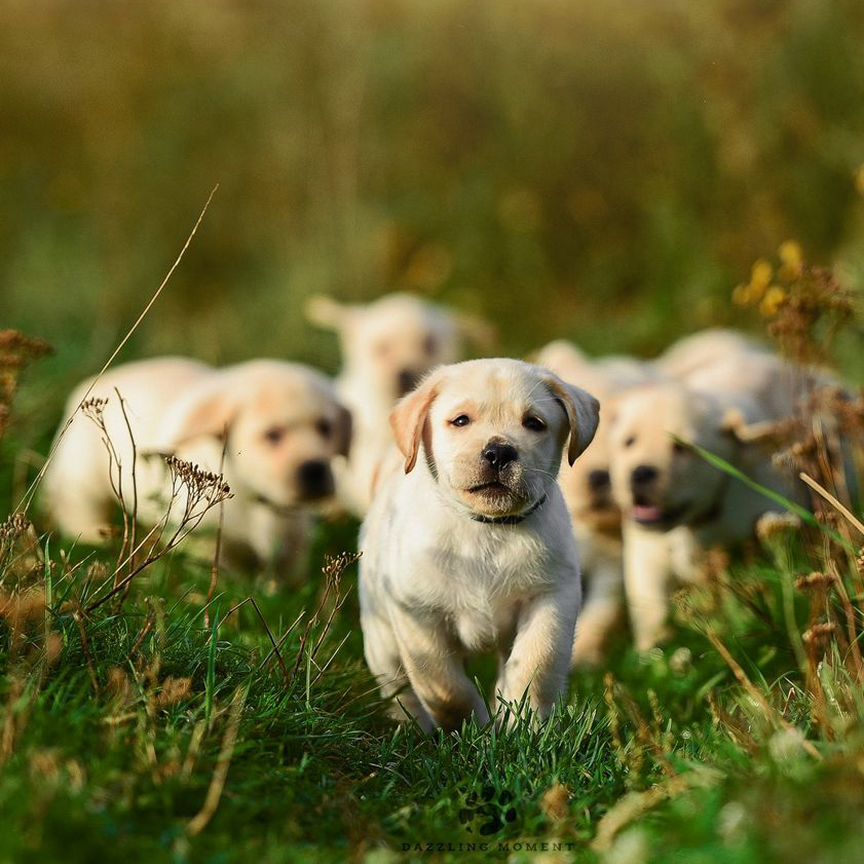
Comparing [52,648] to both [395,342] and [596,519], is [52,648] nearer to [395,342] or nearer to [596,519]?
[596,519]

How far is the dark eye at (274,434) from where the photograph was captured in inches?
264

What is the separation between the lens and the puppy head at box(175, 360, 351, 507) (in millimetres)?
6641

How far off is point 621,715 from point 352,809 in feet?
4.44

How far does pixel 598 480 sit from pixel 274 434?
5.24 ft

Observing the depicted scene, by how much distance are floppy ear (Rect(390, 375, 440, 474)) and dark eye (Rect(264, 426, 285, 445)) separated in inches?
93.2

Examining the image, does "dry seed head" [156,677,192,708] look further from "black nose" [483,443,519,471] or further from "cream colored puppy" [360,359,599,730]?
"black nose" [483,443,519,471]

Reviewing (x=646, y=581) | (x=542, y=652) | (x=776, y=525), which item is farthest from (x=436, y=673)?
(x=646, y=581)

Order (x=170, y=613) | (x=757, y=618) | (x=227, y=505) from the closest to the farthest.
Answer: (x=170, y=613) < (x=757, y=618) < (x=227, y=505)

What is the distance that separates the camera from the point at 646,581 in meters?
6.55

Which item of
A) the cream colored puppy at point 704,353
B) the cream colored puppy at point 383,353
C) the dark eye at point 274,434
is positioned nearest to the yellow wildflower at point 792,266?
the cream colored puppy at point 704,353

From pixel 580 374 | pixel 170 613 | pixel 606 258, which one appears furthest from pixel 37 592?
pixel 606 258

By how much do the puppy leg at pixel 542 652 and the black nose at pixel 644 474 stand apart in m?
1.93

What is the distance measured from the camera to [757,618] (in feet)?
17.5

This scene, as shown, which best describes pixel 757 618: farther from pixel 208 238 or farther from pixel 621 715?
pixel 208 238
